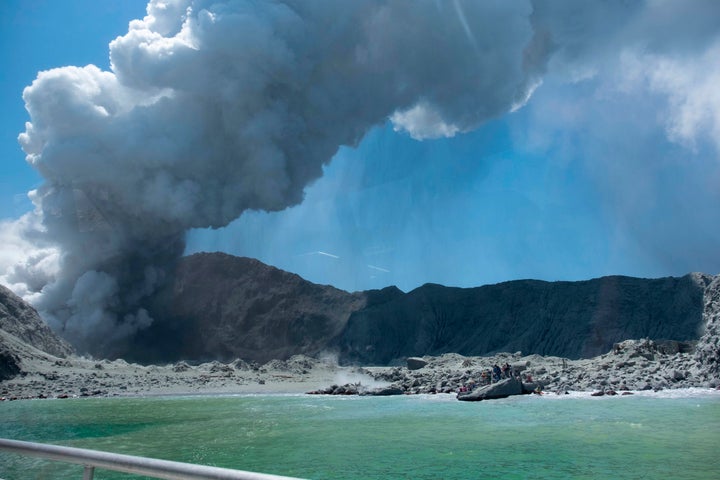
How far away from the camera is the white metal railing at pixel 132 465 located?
329cm

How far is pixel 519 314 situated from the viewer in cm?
9256

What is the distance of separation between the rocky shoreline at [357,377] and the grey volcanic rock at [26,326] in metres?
6.72

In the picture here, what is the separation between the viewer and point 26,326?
63406 mm

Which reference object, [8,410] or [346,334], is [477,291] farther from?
[8,410]

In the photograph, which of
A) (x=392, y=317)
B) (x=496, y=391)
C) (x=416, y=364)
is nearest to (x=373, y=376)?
(x=416, y=364)

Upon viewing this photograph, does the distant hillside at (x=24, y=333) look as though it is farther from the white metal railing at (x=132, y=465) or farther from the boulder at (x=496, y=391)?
the white metal railing at (x=132, y=465)

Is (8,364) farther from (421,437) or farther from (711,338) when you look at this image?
(711,338)

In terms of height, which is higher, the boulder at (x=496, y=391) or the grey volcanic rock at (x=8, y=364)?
the grey volcanic rock at (x=8, y=364)

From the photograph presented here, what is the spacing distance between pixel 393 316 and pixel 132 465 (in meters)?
96.5

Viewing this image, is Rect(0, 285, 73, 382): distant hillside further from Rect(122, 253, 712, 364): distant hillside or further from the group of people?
the group of people

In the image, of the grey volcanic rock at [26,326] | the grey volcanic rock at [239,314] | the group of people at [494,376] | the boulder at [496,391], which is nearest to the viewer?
the boulder at [496,391]

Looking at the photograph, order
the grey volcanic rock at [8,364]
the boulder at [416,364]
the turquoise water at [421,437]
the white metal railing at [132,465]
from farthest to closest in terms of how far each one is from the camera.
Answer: the boulder at [416,364]
the grey volcanic rock at [8,364]
the turquoise water at [421,437]
the white metal railing at [132,465]

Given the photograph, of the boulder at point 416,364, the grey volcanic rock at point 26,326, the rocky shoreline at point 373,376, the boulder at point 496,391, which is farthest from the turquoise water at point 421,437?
the grey volcanic rock at point 26,326

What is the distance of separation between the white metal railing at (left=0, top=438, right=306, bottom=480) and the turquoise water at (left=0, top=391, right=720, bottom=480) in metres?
1.10
